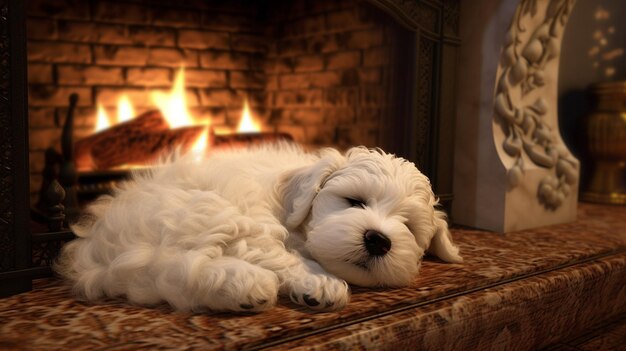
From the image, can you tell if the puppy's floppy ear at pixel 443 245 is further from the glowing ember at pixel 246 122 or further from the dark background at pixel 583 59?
the dark background at pixel 583 59

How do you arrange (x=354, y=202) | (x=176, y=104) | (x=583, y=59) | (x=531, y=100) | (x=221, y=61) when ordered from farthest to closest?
(x=583, y=59)
(x=221, y=61)
(x=176, y=104)
(x=531, y=100)
(x=354, y=202)

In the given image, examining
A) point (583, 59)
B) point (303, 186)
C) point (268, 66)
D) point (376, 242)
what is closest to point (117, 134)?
point (268, 66)

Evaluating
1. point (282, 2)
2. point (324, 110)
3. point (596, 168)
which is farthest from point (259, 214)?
point (596, 168)

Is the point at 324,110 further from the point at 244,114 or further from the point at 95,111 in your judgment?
the point at 95,111

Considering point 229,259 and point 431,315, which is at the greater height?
point 229,259

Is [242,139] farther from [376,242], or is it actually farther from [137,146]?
[376,242]

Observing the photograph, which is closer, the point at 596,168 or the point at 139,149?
the point at 139,149

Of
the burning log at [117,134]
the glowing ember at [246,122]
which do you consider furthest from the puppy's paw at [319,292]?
the glowing ember at [246,122]

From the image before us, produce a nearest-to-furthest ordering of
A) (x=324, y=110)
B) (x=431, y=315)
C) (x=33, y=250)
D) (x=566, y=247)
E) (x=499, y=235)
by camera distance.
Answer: (x=431, y=315)
(x=33, y=250)
(x=566, y=247)
(x=499, y=235)
(x=324, y=110)
